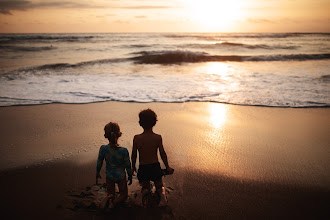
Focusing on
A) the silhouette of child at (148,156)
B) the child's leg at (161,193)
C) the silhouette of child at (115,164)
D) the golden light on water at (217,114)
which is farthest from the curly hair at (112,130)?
the golden light on water at (217,114)

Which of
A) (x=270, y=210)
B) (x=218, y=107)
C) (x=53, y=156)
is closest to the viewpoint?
(x=270, y=210)

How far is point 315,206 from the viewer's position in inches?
97.7

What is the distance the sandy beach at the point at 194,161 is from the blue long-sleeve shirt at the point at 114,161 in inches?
13.7

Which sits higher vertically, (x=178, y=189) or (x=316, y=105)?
(x=316, y=105)

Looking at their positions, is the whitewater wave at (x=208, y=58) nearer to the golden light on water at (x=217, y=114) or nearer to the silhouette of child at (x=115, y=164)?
the golden light on water at (x=217, y=114)

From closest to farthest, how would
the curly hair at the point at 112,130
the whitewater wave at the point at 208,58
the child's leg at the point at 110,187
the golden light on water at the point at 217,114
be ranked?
1. the curly hair at the point at 112,130
2. the child's leg at the point at 110,187
3. the golden light on water at the point at 217,114
4. the whitewater wave at the point at 208,58

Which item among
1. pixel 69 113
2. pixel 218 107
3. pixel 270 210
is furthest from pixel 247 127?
pixel 69 113

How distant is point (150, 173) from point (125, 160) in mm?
316

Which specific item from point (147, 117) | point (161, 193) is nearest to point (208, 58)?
point (147, 117)

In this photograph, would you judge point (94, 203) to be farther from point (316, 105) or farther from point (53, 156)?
point (316, 105)

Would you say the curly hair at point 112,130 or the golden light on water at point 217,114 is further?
the golden light on water at point 217,114

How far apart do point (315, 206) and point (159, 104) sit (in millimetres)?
4298

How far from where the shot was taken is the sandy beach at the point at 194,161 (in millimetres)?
2432

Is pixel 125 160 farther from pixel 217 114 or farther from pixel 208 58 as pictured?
pixel 208 58
